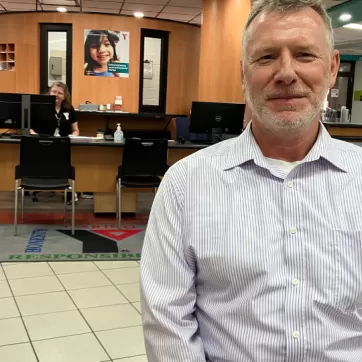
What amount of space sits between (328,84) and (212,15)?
6.23m

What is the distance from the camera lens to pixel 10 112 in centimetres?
536

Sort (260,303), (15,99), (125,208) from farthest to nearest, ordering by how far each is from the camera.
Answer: (125,208) < (15,99) < (260,303)

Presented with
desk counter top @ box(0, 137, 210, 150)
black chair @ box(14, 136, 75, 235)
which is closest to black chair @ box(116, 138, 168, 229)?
desk counter top @ box(0, 137, 210, 150)

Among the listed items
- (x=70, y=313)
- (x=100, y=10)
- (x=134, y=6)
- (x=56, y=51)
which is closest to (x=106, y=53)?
(x=100, y=10)

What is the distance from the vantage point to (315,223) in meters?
1.22

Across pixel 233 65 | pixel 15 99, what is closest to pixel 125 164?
pixel 15 99

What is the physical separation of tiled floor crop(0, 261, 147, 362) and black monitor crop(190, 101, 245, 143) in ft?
6.66

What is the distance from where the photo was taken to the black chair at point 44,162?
4.77m

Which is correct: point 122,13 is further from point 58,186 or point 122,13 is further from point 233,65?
point 58,186

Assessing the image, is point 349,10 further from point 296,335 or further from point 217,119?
point 296,335

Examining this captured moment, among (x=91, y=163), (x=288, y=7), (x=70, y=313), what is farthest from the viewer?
(x=91, y=163)

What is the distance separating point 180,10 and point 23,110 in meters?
4.45

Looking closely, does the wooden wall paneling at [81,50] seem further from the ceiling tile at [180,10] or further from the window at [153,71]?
the ceiling tile at [180,10]

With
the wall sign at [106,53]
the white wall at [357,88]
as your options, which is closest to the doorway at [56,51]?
the wall sign at [106,53]
